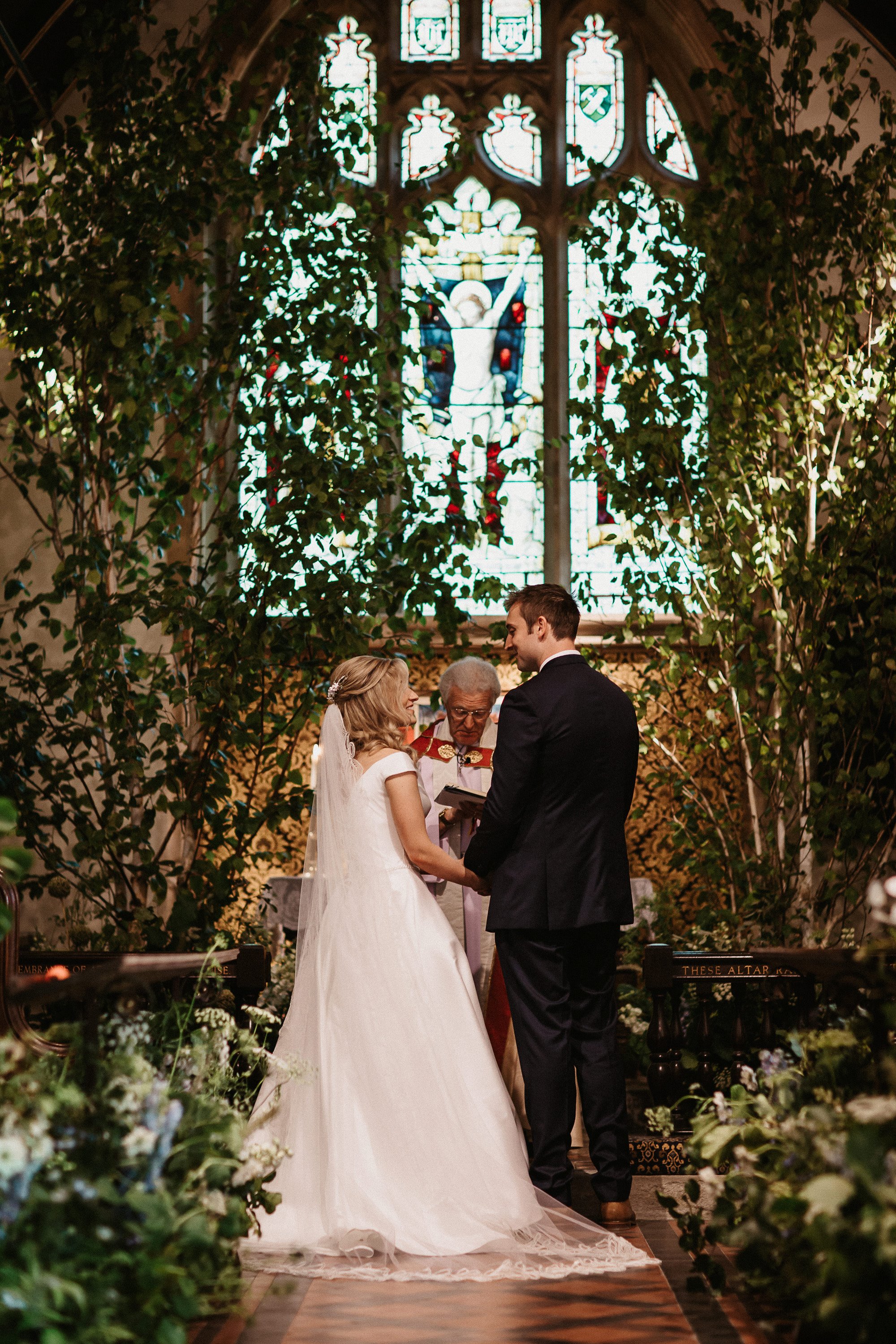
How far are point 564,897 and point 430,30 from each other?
20.3 feet

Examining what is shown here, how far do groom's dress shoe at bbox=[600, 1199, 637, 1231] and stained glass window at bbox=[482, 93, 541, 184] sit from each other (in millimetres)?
6155

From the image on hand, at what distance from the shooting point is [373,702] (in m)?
3.85

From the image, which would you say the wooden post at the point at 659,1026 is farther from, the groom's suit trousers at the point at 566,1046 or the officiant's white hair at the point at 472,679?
the officiant's white hair at the point at 472,679

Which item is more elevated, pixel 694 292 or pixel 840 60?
pixel 840 60

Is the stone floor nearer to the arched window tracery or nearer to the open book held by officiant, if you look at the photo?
the open book held by officiant

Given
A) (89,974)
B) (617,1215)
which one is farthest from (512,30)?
(89,974)

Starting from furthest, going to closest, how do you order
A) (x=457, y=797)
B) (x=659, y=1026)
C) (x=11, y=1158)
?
(x=659, y=1026)
(x=457, y=797)
(x=11, y=1158)

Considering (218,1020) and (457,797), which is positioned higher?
(457,797)

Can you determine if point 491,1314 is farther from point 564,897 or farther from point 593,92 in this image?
point 593,92

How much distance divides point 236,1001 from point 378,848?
0.82 m

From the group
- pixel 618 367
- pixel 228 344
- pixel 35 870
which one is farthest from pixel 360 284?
pixel 35 870

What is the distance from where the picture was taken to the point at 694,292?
20.5ft

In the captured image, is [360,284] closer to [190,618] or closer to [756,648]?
[190,618]

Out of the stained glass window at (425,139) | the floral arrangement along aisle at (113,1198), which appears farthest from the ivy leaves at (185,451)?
the floral arrangement along aisle at (113,1198)
